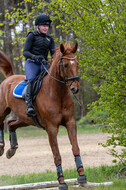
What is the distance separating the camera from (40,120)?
6055 millimetres

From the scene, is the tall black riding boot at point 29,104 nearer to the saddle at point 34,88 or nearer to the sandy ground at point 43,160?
the saddle at point 34,88

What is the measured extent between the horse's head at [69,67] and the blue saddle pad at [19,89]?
144 cm

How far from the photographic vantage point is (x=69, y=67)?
5.27m

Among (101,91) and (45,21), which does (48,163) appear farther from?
(45,21)

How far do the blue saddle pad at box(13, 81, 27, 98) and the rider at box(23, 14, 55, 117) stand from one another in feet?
1.47

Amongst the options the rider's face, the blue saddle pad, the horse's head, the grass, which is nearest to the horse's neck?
the horse's head

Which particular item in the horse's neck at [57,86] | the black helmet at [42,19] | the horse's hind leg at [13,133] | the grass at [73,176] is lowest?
the grass at [73,176]

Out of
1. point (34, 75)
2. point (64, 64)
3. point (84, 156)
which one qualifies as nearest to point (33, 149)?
point (84, 156)

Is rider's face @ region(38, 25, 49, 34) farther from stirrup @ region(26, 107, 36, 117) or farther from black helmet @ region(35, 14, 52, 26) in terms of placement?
stirrup @ region(26, 107, 36, 117)

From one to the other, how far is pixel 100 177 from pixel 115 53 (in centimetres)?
295

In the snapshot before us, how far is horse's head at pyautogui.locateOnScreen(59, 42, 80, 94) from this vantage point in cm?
509

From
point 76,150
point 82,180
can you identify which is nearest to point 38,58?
point 76,150

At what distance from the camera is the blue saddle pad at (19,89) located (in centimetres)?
673

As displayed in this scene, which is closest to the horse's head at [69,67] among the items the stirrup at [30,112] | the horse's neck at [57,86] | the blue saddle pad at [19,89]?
the horse's neck at [57,86]
